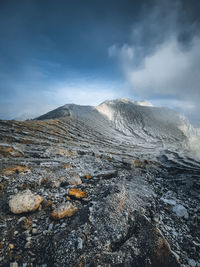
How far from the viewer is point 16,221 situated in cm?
176

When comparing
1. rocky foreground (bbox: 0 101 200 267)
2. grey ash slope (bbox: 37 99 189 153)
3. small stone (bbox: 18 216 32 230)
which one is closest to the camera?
rocky foreground (bbox: 0 101 200 267)

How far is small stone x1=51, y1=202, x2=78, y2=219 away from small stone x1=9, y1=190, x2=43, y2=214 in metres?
0.39

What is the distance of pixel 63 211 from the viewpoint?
1.95 m

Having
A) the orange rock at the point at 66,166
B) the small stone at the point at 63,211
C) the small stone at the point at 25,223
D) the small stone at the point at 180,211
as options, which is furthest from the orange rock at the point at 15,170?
the small stone at the point at 180,211

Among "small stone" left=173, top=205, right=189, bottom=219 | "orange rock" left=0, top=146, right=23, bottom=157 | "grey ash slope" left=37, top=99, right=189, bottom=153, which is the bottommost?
"small stone" left=173, top=205, right=189, bottom=219

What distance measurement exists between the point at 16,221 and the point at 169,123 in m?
20.8

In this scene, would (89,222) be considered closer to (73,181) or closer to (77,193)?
(77,193)

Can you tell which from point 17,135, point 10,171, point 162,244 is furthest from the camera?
point 17,135

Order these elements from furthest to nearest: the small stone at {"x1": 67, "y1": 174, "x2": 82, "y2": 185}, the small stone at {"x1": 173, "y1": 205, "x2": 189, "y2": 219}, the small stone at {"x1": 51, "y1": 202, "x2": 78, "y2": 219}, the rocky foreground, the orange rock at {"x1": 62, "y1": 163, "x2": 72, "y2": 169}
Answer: the orange rock at {"x1": 62, "y1": 163, "x2": 72, "y2": 169}
the small stone at {"x1": 67, "y1": 174, "x2": 82, "y2": 185}
the small stone at {"x1": 173, "y1": 205, "x2": 189, "y2": 219}
the small stone at {"x1": 51, "y1": 202, "x2": 78, "y2": 219}
the rocky foreground

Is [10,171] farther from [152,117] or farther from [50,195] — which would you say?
[152,117]

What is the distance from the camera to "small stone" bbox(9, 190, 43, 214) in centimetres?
188

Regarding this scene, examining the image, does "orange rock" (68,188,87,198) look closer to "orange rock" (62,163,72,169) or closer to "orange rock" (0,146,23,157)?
"orange rock" (62,163,72,169)

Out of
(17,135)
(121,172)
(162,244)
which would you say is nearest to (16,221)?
(162,244)

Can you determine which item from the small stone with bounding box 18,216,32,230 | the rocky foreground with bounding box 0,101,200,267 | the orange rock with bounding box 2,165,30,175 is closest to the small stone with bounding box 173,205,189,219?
the rocky foreground with bounding box 0,101,200,267
